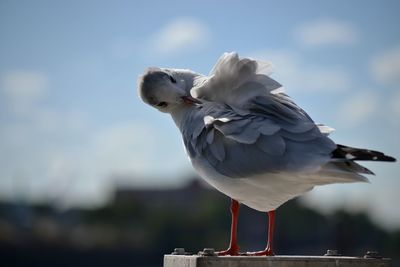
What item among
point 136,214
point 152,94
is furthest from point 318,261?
point 136,214

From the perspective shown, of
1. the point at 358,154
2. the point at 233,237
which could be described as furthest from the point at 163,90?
the point at 358,154

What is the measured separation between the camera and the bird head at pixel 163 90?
7977 millimetres

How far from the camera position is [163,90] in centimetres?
802

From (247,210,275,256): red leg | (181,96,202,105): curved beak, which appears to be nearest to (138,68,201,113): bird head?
(181,96,202,105): curved beak

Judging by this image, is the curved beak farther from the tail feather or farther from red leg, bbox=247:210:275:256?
the tail feather

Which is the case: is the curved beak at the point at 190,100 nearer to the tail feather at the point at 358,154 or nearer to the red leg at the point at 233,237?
the red leg at the point at 233,237

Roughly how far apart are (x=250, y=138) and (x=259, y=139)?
0.07 metres

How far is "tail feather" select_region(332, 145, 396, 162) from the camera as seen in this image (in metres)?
6.53

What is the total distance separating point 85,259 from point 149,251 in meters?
14.7

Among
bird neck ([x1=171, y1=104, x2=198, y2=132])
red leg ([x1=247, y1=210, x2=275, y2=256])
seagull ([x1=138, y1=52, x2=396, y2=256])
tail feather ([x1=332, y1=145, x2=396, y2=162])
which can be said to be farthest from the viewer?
bird neck ([x1=171, y1=104, x2=198, y2=132])

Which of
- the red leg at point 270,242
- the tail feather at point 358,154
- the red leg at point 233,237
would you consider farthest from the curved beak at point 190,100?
the tail feather at point 358,154

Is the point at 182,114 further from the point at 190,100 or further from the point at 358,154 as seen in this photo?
the point at 358,154

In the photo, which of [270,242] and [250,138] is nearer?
[250,138]

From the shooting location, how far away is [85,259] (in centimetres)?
8856
